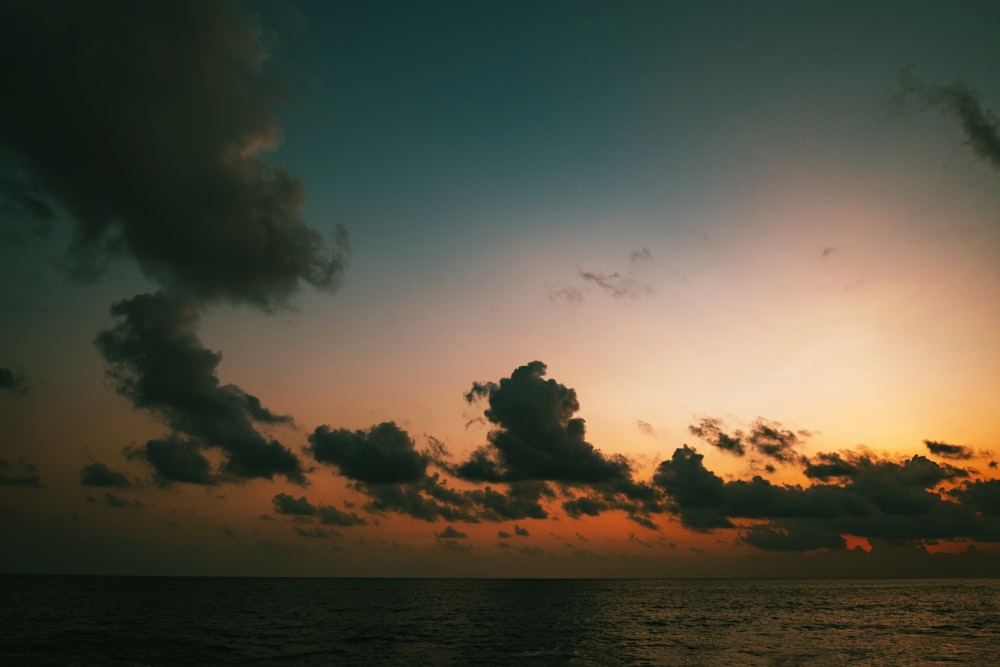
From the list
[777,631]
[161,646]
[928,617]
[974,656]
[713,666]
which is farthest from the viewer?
[928,617]

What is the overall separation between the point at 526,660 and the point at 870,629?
60.6 meters

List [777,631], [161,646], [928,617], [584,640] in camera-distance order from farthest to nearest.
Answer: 1. [928,617]
2. [777,631]
3. [584,640]
4. [161,646]

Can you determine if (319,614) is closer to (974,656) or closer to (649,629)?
(649,629)

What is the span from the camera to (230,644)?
231 ft

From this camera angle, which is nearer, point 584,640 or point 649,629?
point 584,640

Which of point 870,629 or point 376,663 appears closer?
point 376,663

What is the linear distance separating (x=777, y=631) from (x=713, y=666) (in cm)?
3830

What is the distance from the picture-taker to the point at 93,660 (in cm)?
5716

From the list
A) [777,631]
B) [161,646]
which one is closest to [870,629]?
[777,631]

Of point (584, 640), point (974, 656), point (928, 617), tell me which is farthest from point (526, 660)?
point (928, 617)

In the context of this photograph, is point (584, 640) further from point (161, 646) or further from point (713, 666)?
point (161, 646)

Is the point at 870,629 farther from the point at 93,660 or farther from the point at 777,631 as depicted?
the point at 93,660

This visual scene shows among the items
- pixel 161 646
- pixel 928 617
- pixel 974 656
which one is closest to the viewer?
pixel 974 656

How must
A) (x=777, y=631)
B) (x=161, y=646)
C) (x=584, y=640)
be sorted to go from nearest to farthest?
(x=161, y=646) < (x=584, y=640) < (x=777, y=631)
